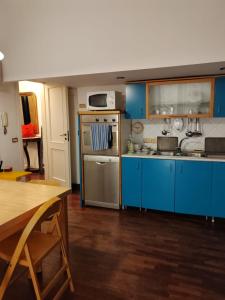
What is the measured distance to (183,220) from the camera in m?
3.39

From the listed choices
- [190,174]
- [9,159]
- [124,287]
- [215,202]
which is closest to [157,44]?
[190,174]

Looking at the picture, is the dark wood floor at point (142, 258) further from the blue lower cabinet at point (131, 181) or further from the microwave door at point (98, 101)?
the microwave door at point (98, 101)

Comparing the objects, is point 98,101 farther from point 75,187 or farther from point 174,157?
point 75,187

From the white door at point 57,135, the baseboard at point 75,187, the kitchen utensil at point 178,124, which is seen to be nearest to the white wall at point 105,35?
the white door at point 57,135

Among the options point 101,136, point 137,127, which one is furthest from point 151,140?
point 101,136

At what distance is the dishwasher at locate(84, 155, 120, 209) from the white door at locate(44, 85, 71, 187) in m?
0.78

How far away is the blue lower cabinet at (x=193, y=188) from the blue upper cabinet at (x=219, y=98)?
714 millimetres

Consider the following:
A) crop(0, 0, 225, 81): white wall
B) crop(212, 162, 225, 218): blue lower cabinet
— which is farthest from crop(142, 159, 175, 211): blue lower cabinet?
crop(0, 0, 225, 81): white wall

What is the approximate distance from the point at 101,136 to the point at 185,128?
4.34 feet

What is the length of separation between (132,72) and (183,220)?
2148 millimetres

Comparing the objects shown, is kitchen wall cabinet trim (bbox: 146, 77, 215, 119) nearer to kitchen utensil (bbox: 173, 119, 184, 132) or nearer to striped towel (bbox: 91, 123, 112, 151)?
kitchen utensil (bbox: 173, 119, 184, 132)

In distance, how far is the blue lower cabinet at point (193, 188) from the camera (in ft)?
10.5

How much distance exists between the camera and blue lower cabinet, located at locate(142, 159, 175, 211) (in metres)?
3.40

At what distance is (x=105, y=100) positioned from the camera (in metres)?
3.59
